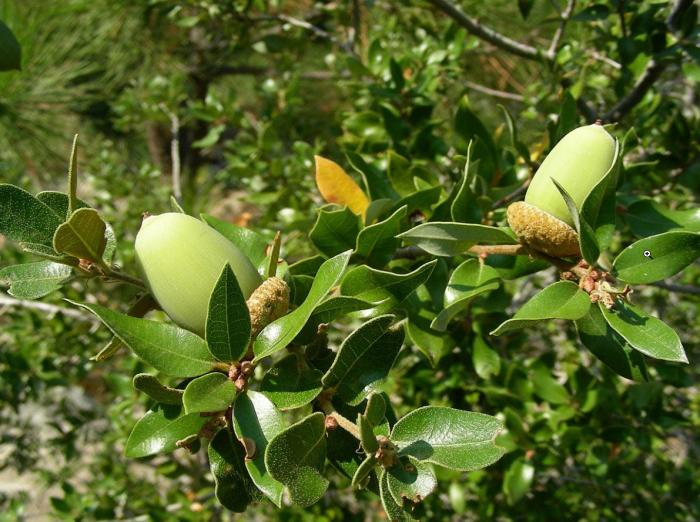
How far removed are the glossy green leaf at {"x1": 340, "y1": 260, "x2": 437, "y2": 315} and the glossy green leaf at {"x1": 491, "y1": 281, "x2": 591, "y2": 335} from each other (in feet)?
0.40

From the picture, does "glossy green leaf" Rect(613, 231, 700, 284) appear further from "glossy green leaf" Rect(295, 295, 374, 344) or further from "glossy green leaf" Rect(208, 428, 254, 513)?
"glossy green leaf" Rect(208, 428, 254, 513)

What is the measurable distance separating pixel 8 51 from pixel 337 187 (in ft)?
1.72

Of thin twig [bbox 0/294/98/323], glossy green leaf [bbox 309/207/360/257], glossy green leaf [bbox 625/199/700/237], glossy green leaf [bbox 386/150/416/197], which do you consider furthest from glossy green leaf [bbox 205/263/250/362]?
thin twig [bbox 0/294/98/323]

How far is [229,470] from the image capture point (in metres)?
0.63

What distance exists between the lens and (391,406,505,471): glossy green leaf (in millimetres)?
562

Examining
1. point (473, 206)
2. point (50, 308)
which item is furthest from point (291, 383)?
point (50, 308)

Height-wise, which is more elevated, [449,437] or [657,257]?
[657,257]

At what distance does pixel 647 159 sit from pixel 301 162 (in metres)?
0.94

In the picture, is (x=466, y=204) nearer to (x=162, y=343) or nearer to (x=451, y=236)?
(x=451, y=236)

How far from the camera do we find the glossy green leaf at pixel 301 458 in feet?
1.73

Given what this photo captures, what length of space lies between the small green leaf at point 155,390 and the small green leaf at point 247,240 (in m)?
0.22

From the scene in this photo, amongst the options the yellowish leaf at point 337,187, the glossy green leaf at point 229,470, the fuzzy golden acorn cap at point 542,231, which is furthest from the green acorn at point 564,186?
the glossy green leaf at point 229,470

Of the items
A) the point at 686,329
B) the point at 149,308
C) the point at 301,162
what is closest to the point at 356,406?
the point at 149,308

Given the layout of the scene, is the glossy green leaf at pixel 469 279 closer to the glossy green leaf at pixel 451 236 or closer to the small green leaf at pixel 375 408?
the glossy green leaf at pixel 451 236
